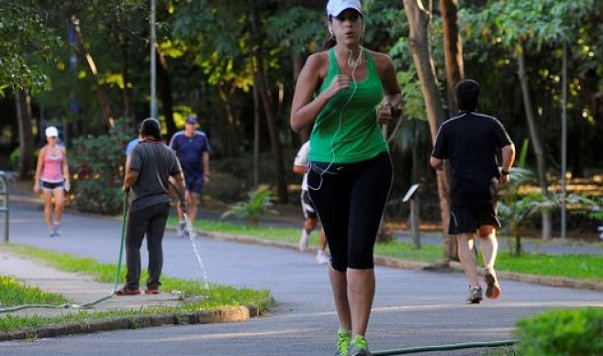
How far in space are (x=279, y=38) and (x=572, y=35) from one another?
9238 mm

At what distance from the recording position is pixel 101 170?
33.8m

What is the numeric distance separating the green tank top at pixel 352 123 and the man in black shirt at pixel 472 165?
14.0ft

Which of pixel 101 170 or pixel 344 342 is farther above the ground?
pixel 101 170

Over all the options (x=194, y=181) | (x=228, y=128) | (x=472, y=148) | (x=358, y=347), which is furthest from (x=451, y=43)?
(x=228, y=128)

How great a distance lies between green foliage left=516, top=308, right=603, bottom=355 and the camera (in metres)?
5.51

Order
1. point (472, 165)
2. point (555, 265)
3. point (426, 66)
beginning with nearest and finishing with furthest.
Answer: point (472, 165), point (555, 265), point (426, 66)

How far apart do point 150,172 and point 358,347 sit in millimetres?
7050

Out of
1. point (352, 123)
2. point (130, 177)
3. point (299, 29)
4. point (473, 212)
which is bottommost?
point (473, 212)

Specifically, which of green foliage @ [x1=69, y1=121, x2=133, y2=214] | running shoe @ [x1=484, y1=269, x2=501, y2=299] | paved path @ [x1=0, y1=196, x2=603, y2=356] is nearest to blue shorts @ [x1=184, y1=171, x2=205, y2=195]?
paved path @ [x1=0, y1=196, x2=603, y2=356]

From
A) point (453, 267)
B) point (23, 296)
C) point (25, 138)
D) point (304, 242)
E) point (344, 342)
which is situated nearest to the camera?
point (344, 342)

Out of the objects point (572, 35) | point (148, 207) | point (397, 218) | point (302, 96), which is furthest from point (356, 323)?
point (397, 218)

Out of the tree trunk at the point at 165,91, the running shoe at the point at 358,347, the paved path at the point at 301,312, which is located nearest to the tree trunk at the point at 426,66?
the paved path at the point at 301,312

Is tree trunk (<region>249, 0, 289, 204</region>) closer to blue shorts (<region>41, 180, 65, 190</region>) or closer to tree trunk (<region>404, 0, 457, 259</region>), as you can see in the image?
blue shorts (<region>41, 180, 65, 190</region>)

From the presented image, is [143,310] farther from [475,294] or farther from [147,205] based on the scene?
[475,294]
